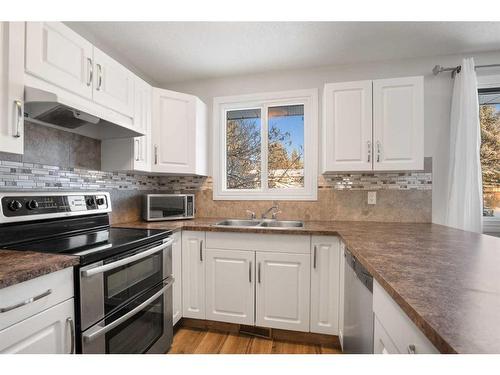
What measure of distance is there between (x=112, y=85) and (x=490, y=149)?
3.15 meters

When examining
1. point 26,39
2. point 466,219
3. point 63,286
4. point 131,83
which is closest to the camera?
point 63,286

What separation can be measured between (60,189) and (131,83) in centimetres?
93

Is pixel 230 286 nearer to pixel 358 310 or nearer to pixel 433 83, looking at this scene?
pixel 358 310

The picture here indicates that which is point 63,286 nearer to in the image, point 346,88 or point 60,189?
point 60,189

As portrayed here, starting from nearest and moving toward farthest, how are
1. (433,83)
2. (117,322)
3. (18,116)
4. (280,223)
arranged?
(18,116) < (117,322) < (433,83) < (280,223)

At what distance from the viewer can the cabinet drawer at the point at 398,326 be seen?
56cm

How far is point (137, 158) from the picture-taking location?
1.94 meters

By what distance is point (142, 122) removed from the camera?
199cm

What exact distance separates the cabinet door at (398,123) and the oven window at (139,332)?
1.95m

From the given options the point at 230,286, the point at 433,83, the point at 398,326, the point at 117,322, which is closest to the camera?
the point at 398,326

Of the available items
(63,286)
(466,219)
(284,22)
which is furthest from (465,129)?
(63,286)

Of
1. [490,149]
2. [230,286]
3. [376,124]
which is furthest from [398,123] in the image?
[230,286]

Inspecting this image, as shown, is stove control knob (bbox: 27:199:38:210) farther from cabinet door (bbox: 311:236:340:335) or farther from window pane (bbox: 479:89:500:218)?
window pane (bbox: 479:89:500:218)

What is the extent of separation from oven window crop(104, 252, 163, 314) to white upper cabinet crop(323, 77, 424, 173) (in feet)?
5.16
